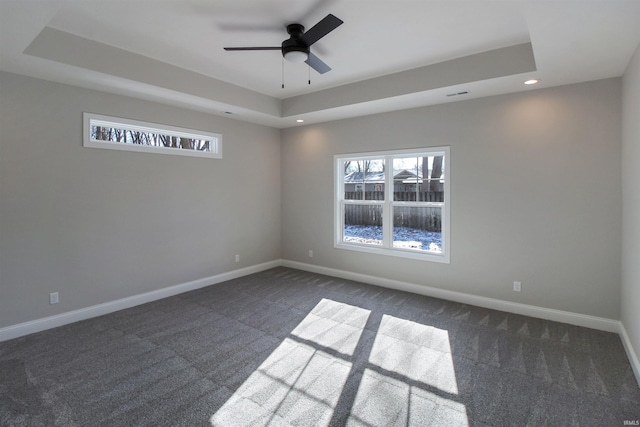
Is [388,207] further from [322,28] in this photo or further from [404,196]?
[322,28]

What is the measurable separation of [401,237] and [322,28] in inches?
127

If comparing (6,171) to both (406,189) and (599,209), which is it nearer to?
(406,189)

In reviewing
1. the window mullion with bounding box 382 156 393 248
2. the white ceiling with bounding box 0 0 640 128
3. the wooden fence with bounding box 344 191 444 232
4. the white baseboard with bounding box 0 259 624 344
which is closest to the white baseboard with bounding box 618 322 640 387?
the white baseboard with bounding box 0 259 624 344

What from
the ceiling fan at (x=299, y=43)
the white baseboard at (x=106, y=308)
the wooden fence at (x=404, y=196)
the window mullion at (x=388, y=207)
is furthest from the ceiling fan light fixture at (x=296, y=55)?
Answer: the white baseboard at (x=106, y=308)

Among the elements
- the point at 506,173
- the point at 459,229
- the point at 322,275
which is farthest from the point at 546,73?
the point at 322,275

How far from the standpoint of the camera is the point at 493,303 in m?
3.85

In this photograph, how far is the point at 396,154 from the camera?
181 inches

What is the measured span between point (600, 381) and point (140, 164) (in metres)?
5.19

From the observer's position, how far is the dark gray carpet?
6.77ft

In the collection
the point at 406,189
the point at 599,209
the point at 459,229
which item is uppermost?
the point at 406,189

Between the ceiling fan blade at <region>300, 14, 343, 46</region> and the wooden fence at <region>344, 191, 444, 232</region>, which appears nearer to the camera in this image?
the ceiling fan blade at <region>300, 14, 343, 46</region>

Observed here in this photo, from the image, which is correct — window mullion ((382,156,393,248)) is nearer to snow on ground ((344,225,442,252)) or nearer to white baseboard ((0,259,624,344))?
snow on ground ((344,225,442,252))

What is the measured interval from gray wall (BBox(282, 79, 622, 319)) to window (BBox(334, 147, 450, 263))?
0.17 meters

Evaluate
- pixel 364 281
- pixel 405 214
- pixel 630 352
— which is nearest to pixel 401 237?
pixel 405 214
